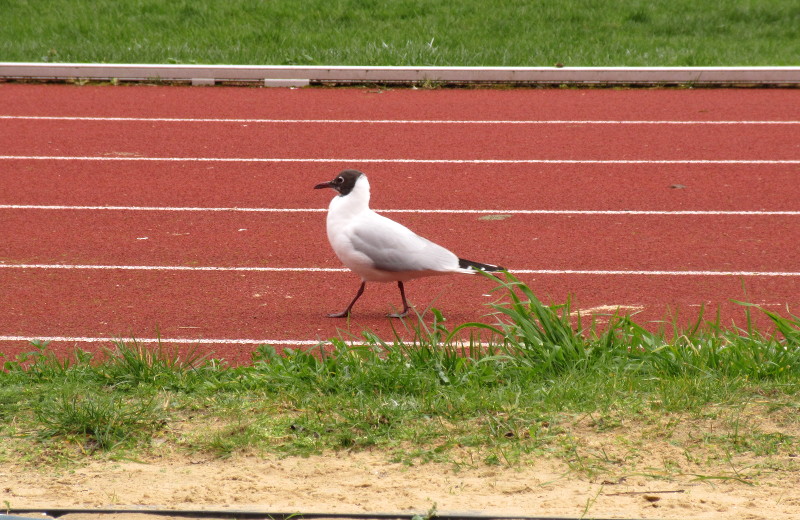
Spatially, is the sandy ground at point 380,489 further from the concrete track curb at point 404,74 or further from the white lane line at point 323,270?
the concrete track curb at point 404,74

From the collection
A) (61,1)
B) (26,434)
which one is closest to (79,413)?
(26,434)

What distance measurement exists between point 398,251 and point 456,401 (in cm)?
162

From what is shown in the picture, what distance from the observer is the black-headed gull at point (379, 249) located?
543 centimetres

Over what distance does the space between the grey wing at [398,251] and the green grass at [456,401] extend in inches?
37.9

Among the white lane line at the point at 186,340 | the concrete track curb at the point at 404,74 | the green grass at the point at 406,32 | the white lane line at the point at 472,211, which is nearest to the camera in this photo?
the white lane line at the point at 186,340

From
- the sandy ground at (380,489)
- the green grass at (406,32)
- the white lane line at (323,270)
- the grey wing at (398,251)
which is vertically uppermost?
the green grass at (406,32)

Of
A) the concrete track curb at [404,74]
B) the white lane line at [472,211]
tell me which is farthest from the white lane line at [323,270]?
the concrete track curb at [404,74]

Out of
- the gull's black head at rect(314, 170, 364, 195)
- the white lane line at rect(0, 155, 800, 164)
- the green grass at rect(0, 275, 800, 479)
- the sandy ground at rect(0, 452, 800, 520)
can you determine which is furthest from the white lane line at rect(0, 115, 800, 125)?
the sandy ground at rect(0, 452, 800, 520)

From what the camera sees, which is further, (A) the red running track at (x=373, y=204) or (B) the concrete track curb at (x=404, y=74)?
(B) the concrete track curb at (x=404, y=74)

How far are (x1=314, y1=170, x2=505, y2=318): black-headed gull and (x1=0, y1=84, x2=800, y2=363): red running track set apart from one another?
0.22 meters

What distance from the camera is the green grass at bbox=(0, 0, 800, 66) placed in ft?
44.8

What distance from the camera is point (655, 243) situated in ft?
22.8

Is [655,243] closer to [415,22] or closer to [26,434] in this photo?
[26,434]

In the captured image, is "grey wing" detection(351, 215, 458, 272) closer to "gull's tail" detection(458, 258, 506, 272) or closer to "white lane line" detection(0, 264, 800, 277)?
"gull's tail" detection(458, 258, 506, 272)
